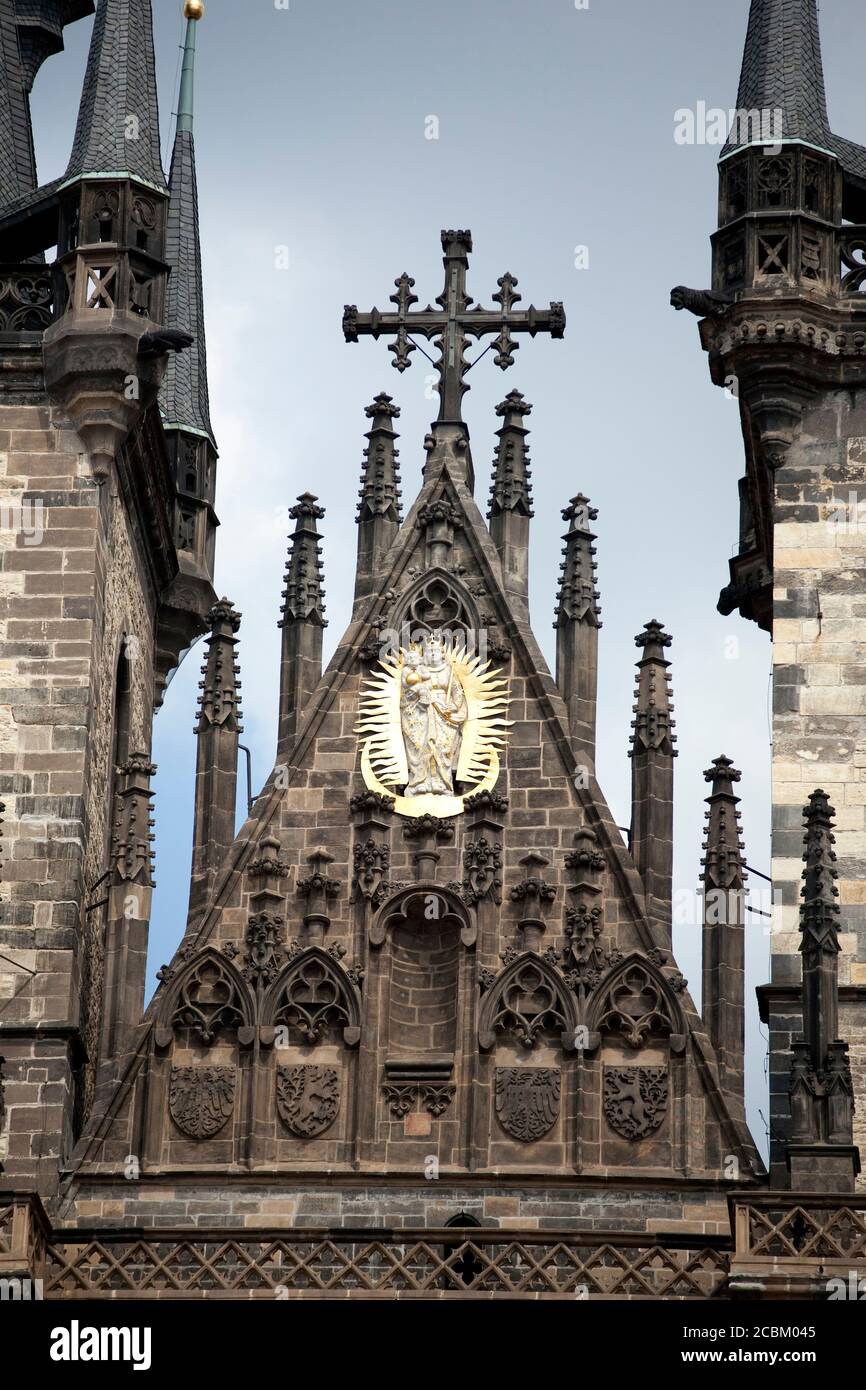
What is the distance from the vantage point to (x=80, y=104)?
3881 cm

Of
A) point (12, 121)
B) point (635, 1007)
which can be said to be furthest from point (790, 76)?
point (635, 1007)

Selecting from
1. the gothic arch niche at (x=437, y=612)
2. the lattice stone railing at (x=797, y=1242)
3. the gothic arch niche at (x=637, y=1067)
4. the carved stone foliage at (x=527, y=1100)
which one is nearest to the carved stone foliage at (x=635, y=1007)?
the gothic arch niche at (x=637, y=1067)

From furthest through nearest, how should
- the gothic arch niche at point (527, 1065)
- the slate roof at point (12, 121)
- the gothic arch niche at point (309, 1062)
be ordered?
1. the slate roof at point (12, 121)
2. the gothic arch niche at point (309, 1062)
3. the gothic arch niche at point (527, 1065)

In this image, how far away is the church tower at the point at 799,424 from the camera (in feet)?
115

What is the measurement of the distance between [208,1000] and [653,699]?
4.17 metres

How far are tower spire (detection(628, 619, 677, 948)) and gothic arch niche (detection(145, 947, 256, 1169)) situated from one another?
3169 millimetres

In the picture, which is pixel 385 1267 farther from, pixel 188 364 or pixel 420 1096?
pixel 188 364

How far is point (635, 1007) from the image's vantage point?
35.0m

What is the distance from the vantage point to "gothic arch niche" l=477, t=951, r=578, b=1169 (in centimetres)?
3469

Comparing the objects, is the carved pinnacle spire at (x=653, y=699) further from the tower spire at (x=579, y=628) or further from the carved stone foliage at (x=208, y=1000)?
the carved stone foliage at (x=208, y=1000)

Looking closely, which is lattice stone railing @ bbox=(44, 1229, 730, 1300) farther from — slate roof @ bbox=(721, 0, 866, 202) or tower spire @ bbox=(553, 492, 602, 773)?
slate roof @ bbox=(721, 0, 866, 202)

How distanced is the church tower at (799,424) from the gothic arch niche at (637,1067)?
29.4 inches

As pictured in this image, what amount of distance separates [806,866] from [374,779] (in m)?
3.74
